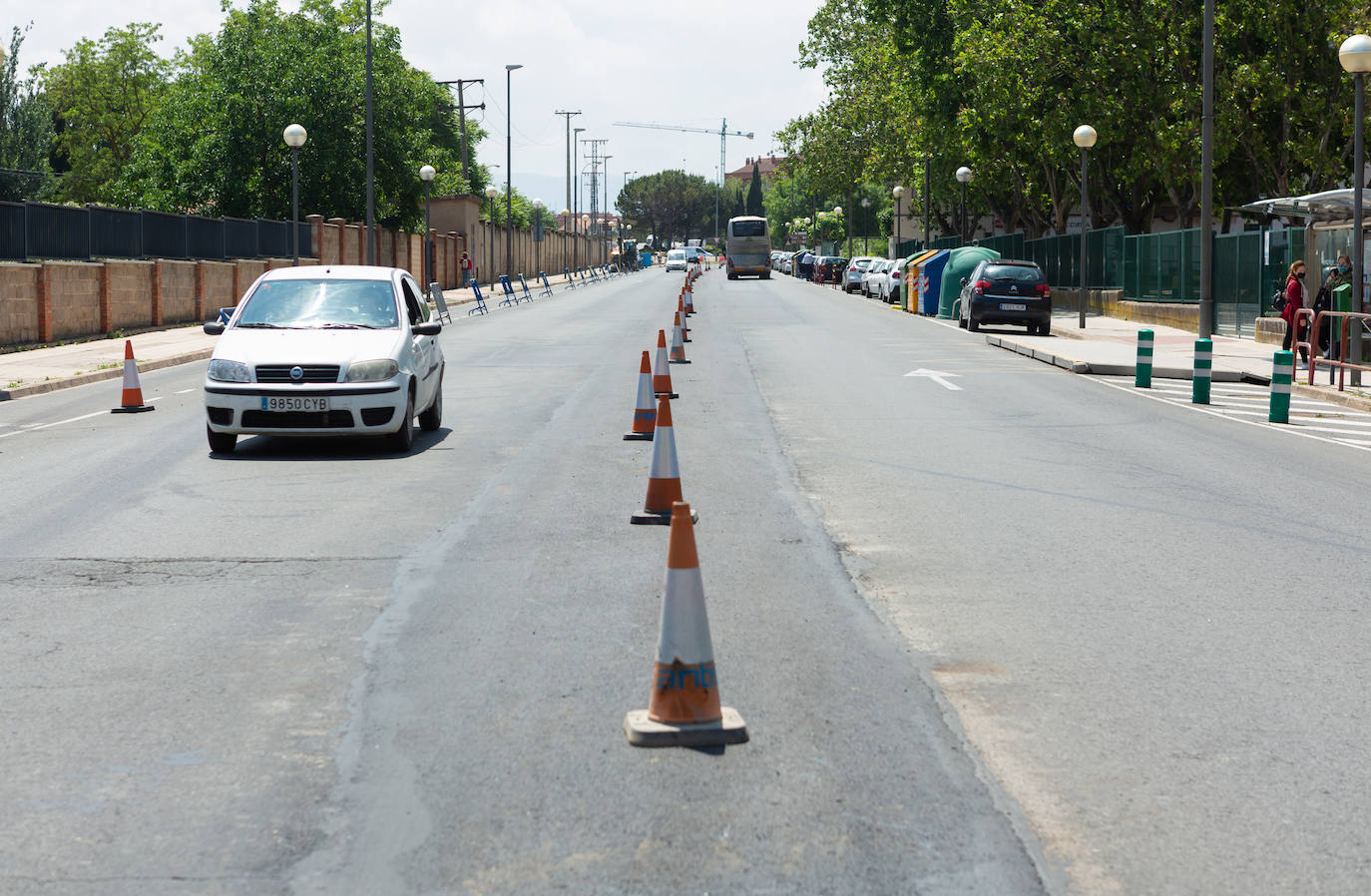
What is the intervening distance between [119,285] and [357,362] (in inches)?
800

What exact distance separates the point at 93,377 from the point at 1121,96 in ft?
95.1

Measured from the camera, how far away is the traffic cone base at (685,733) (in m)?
5.03

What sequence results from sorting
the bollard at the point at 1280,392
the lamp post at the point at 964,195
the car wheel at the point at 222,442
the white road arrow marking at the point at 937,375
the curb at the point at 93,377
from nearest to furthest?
the car wheel at the point at 222,442 < the bollard at the point at 1280,392 < the curb at the point at 93,377 < the white road arrow marking at the point at 937,375 < the lamp post at the point at 964,195

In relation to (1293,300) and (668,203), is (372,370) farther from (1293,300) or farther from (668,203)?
(668,203)

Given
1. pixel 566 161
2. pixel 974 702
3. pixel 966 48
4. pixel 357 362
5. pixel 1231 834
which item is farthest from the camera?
pixel 566 161

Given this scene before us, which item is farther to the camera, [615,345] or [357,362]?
[615,345]

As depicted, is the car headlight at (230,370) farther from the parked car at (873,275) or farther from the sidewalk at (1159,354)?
the parked car at (873,275)

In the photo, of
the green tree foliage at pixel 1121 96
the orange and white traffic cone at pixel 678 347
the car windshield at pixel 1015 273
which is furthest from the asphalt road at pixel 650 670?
the green tree foliage at pixel 1121 96

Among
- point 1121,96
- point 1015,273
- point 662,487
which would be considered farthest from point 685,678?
point 1121,96

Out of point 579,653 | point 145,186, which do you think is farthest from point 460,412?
point 145,186

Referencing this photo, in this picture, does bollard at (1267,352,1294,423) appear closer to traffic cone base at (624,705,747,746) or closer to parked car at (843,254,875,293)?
traffic cone base at (624,705,747,746)

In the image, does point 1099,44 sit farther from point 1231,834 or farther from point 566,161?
point 566,161

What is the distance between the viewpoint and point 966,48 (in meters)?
44.2

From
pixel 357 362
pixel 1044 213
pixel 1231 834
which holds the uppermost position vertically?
pixel 1044 213
